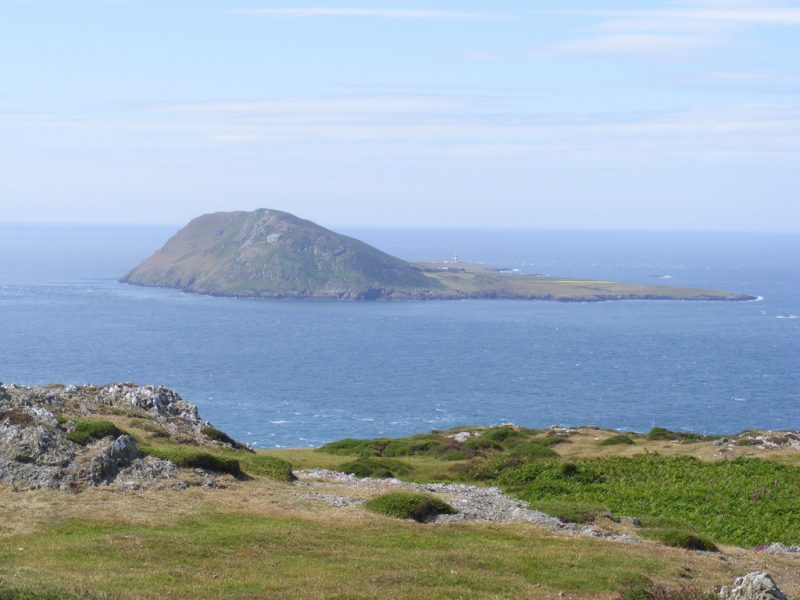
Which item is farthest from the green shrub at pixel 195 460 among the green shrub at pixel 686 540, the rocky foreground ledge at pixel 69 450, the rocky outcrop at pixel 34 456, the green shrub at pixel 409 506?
the green shrub at pixel 686 540

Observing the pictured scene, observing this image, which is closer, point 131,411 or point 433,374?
point 131,411

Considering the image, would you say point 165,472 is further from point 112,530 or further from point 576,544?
point 576,544

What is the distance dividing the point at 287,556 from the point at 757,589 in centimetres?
1262

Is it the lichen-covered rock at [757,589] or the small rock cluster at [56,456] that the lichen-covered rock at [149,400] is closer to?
the small rock cluster at [56,456]

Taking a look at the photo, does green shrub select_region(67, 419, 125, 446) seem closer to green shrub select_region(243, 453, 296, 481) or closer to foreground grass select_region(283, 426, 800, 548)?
green shrub select_region(243, 453, 296, 481)

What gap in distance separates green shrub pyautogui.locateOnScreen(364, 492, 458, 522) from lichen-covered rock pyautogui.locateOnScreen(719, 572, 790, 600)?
43.9ft

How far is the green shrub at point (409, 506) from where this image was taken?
33562mm

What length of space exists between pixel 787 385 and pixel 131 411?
15390 centimetres

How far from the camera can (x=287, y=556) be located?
84.5ft

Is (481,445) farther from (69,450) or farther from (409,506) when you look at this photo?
(69,450)

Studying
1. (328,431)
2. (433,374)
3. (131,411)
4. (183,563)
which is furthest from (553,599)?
(433,374)

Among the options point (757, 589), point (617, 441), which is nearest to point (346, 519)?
point (757, 589)

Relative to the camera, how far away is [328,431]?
132m

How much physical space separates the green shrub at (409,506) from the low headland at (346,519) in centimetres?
7
